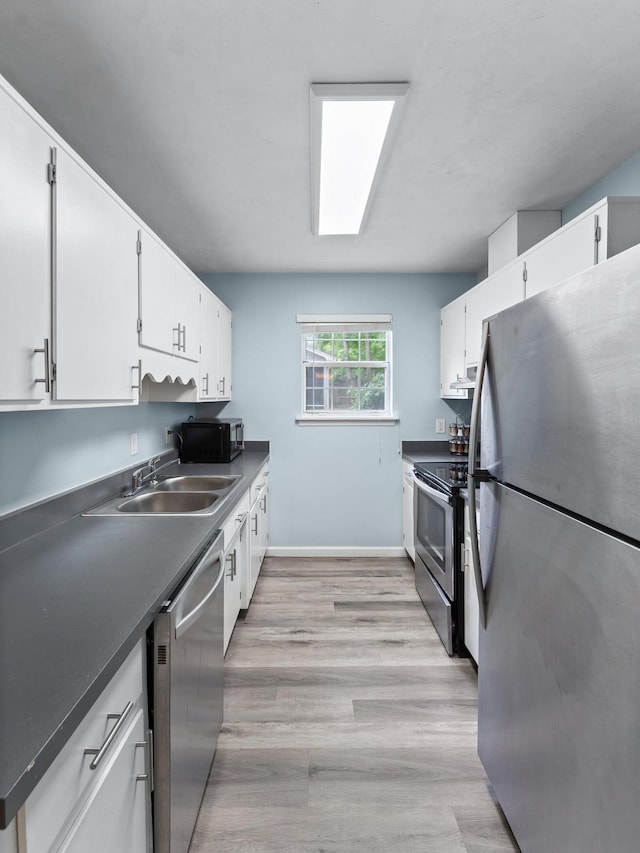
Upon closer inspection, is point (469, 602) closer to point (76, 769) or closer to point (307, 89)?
point (76, 769)

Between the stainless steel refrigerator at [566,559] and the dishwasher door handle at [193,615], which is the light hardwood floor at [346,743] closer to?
the stainless steel refrigerator at [566,559]

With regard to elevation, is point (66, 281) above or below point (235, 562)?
above

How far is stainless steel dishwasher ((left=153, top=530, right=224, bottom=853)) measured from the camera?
1.14m

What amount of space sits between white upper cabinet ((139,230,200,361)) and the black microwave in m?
0.70

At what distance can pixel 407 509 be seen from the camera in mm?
3902

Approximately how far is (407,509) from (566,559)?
2897mm

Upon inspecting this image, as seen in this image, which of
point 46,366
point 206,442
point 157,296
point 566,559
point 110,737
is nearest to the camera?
point 110,737

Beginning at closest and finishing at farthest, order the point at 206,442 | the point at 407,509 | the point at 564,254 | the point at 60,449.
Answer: the point at 60,449 < the point at 564,254 < the point at 206,442 < the point at 407,509

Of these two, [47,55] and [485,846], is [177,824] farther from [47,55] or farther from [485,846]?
[47,55]

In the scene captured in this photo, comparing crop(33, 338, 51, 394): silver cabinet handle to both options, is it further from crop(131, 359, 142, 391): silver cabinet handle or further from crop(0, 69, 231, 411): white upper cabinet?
crop(131, 359, 142, 391): silver cabinet handle

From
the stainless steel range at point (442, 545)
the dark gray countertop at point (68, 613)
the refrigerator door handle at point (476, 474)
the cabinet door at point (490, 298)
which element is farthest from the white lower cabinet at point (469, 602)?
the dark gray countertop at point (68, 613)

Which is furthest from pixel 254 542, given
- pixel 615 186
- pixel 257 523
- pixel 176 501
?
pixel 615 186

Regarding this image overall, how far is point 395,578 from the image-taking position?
3.61 metres

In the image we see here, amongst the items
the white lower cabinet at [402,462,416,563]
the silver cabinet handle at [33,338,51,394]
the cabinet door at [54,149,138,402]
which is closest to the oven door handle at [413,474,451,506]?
the white lower cabinet at [402,462,416,563]
